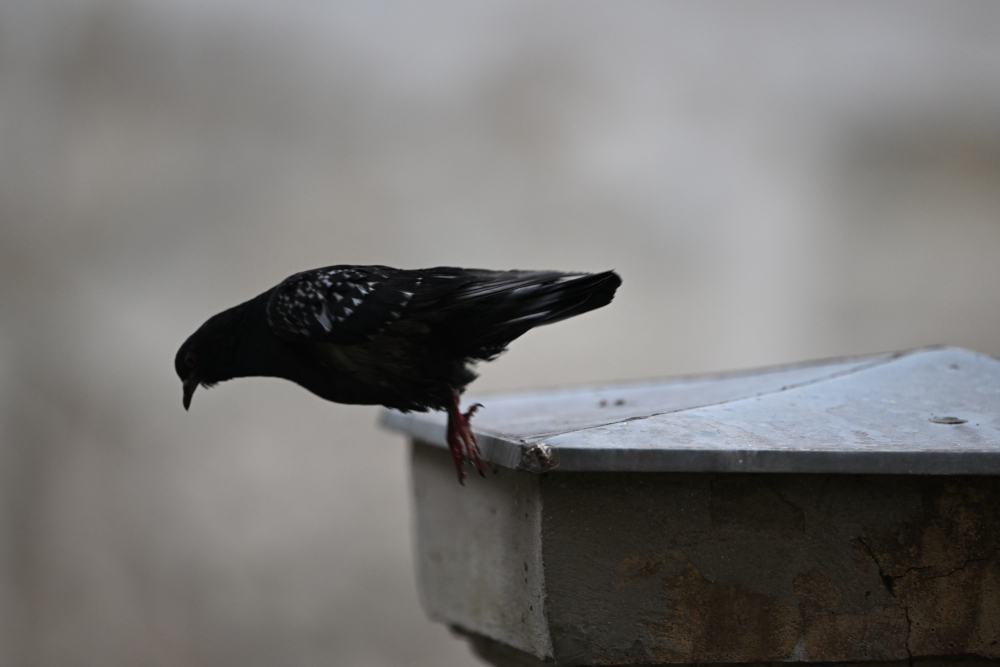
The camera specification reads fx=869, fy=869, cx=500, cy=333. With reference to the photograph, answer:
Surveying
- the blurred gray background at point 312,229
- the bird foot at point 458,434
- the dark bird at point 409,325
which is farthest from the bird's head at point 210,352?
the blurred gray background at point 312,229

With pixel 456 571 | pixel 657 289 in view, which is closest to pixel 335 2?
pixel 657 289

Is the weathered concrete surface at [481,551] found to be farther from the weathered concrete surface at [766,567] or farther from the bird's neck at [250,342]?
the bird's neck at [250,342]

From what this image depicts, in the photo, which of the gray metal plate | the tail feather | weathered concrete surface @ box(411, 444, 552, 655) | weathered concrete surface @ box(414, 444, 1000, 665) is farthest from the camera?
the tail feather

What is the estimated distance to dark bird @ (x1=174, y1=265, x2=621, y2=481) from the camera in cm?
233

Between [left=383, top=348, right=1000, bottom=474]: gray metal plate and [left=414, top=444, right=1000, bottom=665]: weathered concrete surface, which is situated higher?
[left=383, top=348, right=1000, bottom=474]: gray metal plate

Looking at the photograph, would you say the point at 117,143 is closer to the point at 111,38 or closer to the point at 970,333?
the point at 111,38

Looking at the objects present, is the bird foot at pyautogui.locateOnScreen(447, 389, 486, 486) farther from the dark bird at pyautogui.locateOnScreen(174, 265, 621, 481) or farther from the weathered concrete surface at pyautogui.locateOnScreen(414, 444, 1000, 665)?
the weathered concrete surface at pyautogui.locateOnScreen(414, 444, 1000, 665)

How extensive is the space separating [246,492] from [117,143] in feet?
8.27

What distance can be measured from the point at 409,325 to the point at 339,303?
0.20 m

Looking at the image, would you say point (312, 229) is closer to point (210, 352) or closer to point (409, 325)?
point (210, 352)

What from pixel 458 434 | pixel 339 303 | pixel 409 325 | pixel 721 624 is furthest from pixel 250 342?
pixel 721 624

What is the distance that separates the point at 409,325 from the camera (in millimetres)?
2369

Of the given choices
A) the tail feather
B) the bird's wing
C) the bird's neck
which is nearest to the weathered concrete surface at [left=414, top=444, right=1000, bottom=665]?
the tail feather

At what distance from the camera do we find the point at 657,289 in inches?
260
